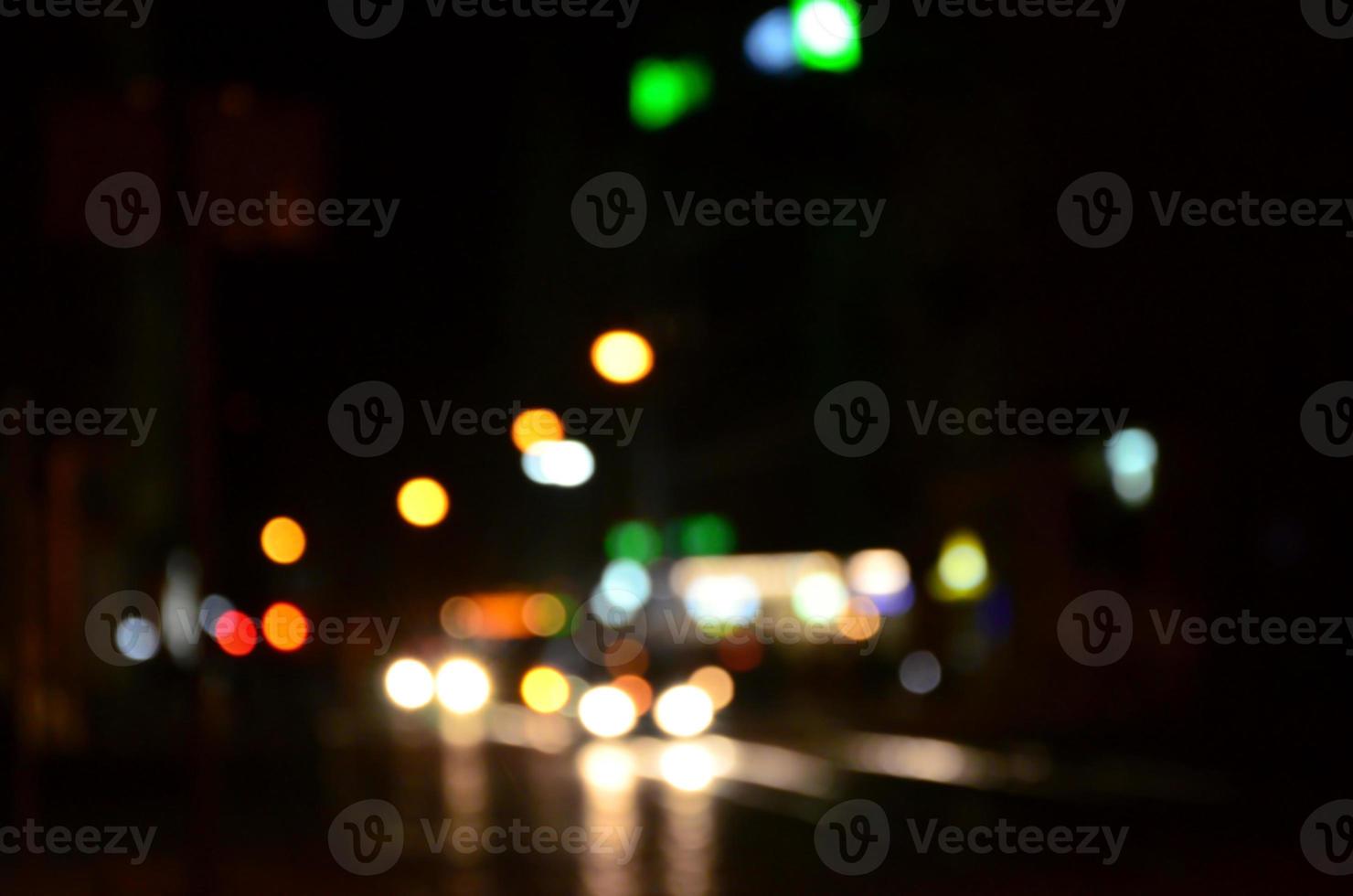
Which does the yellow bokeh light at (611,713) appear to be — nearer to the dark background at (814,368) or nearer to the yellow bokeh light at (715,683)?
the yellow bokeh light at (715,683)

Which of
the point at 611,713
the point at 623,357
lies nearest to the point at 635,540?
the point at 611,713

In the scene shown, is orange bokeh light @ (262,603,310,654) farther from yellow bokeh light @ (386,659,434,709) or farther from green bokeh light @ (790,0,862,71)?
A: green bokeh light @ (790,0,862,71)

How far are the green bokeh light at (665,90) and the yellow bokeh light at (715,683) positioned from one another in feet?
58.8

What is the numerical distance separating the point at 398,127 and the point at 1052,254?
1071 cm

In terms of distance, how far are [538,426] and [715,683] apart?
36.6 feet

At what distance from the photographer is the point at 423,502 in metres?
26.7

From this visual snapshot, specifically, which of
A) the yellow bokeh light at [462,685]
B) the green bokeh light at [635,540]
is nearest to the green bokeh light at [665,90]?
the yellow bokeh light at [462,685]

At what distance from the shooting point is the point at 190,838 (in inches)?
273

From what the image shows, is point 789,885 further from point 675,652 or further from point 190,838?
point 675,652

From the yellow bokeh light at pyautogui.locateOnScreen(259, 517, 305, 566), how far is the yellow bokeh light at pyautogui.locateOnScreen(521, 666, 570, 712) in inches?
224

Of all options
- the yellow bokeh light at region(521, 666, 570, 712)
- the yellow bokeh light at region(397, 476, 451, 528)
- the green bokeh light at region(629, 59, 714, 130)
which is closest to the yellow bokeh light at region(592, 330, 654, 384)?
the yellow bokeh light at region(397, 476, 451, 528)

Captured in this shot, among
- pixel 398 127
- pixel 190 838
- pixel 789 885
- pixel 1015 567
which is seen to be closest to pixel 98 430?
pixel 398 127

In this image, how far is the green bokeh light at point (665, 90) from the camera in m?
10.6

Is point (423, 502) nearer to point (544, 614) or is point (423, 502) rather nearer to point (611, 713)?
point (611, 713)
